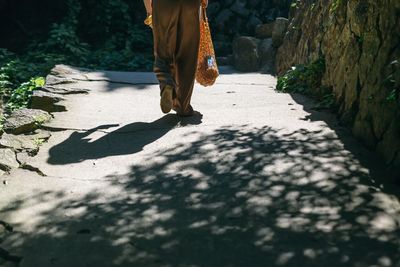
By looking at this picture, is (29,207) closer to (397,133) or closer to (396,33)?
(397,133)

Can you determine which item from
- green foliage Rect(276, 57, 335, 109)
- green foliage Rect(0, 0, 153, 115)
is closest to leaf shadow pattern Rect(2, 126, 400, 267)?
green foliage Rect(276, 57, 335, 109)

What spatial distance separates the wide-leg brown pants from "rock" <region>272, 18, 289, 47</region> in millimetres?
4839

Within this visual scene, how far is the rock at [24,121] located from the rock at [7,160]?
604 millimetres

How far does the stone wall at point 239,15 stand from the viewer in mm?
12523

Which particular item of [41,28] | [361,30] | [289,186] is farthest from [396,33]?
[41,28]

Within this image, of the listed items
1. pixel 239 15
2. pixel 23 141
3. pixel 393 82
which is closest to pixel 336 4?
pixel 393 82

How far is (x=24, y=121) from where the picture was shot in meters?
4.63

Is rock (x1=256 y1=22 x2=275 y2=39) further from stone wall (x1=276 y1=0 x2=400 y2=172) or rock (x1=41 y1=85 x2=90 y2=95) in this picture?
rock (x1=41 y1=85 x2=90 y2=95)

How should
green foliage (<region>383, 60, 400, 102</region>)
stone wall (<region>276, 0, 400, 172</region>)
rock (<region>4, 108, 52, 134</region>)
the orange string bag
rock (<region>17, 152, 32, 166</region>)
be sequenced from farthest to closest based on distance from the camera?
1. the orange string bag
2. rock (<region>4, 108, 52, 134</region>)
3. rock (<region>17, 152, 32, 166</region>)
4. stone wall (<region>276, 0, 400, 172</region>)
5. green foliage (<region>383, 60, 400, 102</region>)

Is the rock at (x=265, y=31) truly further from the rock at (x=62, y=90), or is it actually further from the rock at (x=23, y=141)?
the rock at (x=23, y=141)

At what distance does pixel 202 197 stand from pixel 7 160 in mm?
1410

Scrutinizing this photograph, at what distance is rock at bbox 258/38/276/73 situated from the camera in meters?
10.1

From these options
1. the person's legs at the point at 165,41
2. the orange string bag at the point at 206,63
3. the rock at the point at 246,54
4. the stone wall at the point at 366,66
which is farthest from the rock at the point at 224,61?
the person's legs at the point at 165,41

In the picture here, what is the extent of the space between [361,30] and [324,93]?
107cm
